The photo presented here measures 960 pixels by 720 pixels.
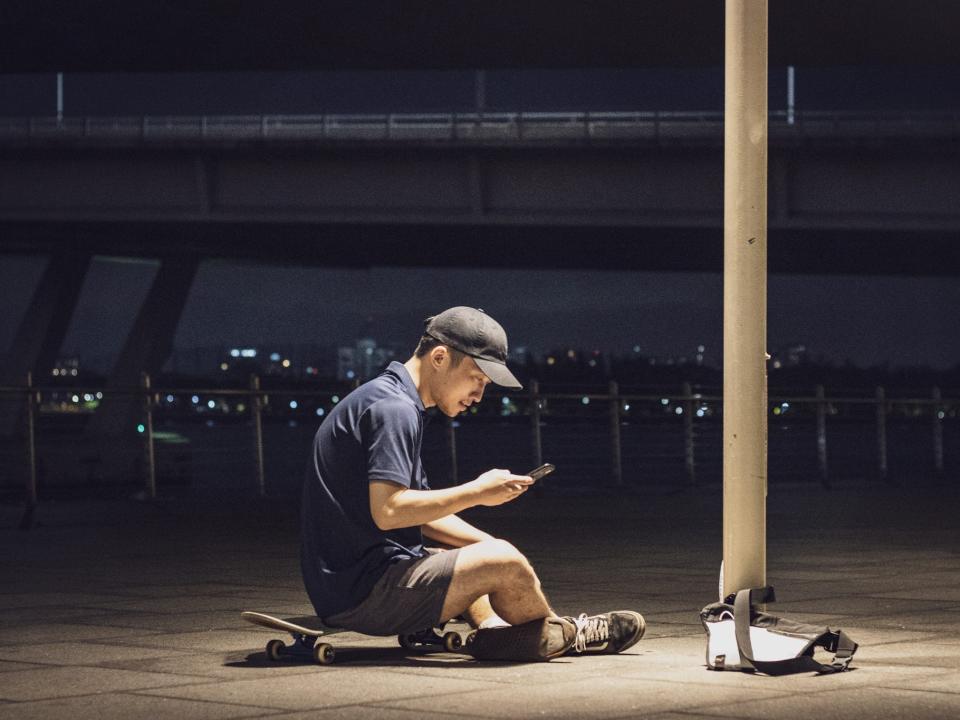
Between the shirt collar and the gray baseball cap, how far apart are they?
18cm

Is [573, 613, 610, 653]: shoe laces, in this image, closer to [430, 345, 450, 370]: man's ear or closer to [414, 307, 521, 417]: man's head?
[414, 307, 521, 417]: man's head

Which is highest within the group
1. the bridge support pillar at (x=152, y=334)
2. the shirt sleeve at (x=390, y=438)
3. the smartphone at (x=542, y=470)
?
the bridge support pillar at (x=152, y=334)

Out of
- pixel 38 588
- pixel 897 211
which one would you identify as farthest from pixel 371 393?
pixel 897 211

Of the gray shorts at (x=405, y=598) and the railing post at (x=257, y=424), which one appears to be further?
the railing post at (x=257, y=424)

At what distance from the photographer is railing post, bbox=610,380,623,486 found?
Result: 66.7 feet

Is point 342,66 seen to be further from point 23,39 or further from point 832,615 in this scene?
point 832,615

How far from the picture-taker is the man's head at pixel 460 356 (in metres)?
6.38

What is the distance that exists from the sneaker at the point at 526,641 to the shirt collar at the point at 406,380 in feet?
2.90

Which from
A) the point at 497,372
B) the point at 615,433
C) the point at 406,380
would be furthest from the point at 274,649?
the point at 615,433

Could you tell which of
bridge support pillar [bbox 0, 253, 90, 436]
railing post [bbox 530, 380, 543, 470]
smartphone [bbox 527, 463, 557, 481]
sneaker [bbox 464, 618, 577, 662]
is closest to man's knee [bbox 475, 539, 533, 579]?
sneaker [bbox 464, 618, 577, 662]

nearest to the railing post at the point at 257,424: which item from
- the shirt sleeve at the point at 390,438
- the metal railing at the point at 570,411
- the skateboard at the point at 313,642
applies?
the metal railing at the point at 570,411

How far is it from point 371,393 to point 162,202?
34.4 meters

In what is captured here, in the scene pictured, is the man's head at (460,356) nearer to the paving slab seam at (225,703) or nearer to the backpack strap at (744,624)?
the backpack strap at (744,624)

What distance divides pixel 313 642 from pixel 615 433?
46.0 feet
